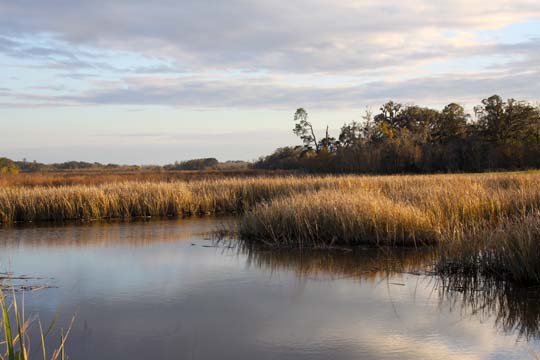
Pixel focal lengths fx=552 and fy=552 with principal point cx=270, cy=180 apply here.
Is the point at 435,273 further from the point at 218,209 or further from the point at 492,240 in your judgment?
the point at 218,209

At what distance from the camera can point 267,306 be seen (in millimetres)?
6258

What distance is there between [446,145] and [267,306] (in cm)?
2871

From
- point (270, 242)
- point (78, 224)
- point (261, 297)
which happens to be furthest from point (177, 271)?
point (78, 224)

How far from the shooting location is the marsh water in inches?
191

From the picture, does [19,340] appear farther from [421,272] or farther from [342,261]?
[342,261]

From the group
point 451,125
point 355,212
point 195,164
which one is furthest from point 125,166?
point 355,212

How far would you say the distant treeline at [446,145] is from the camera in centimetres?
3041

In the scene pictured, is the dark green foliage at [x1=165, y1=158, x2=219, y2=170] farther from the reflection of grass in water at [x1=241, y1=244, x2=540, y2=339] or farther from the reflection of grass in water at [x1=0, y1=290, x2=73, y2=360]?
the reflection of grass in water at [x1=0, y1=290, x2=73, y2=360]

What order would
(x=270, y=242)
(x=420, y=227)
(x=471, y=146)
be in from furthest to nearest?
(x=471, y=146)
(x=270, y=242)
(x=420, y=227)

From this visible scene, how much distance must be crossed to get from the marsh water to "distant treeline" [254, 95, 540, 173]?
23200 millimetres

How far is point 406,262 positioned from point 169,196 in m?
9.49

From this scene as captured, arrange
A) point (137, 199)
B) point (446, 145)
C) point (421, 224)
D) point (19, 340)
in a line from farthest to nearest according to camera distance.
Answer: point (446, 145) < point (137, 199) < point (421, 224) < point (19, 340)

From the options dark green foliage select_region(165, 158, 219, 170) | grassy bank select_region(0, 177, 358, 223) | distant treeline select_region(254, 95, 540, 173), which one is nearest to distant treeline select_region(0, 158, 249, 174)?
dark green foliage select_region(165, 158, 219, 170)

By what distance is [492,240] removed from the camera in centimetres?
711
